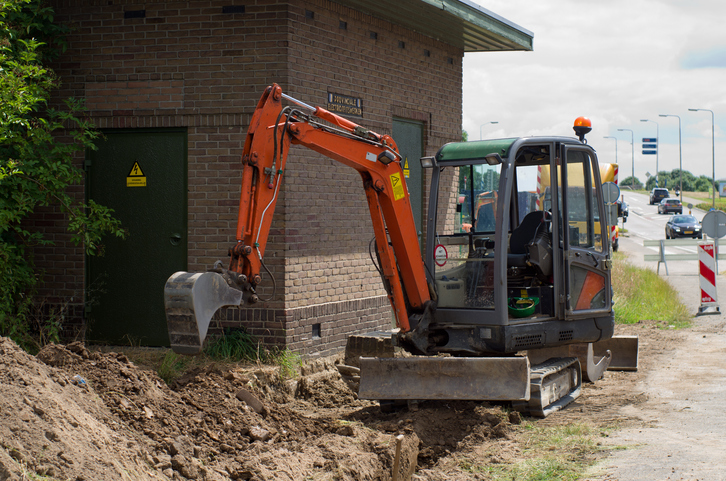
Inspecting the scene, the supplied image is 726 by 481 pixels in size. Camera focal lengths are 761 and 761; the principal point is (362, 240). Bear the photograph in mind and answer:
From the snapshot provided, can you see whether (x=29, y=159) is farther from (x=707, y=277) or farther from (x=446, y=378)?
(x=707, y=277)

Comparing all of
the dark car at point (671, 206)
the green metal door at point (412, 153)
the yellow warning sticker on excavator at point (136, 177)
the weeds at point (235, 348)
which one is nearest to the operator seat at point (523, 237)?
the weeds at point (235, 348)

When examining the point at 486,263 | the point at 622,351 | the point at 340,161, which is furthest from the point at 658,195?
the point at 340,161

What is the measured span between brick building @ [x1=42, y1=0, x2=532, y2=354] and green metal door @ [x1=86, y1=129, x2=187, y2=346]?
2 centimetres

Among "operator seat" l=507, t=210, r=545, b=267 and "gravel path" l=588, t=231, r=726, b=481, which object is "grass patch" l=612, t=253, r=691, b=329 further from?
"operator seat" l=507, t=210, r=545, b=267

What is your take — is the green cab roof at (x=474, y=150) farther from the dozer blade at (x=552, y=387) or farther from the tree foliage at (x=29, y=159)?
the tree foliage at (x=29, y=159)

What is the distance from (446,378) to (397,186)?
190 cm

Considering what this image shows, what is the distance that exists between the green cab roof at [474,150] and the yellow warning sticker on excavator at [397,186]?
0.56 meters

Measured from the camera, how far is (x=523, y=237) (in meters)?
7.84

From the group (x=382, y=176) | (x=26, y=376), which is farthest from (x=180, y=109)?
(x=26, y=376)

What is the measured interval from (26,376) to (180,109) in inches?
187

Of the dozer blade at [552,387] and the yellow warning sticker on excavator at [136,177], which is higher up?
the yellow warning sticker on excavator at [136,177]

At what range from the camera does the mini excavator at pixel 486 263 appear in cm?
697

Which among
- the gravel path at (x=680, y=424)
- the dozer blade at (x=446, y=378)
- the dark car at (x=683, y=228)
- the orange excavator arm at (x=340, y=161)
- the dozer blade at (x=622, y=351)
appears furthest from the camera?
the dark car at (x=683, y=228)

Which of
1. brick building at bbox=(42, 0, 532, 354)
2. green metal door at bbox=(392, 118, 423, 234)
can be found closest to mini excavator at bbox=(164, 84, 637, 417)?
brick building at bbox=(42, 0, 532, 354)
